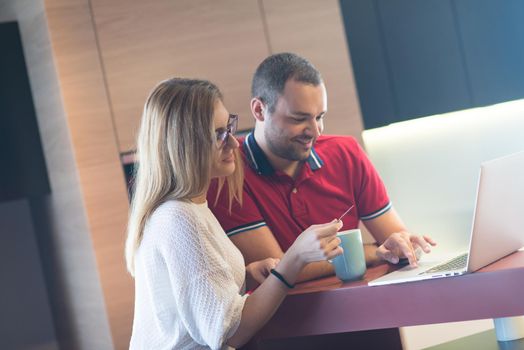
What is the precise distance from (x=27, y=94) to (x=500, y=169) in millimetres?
2491

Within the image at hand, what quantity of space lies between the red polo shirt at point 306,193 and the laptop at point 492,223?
553 millimetres

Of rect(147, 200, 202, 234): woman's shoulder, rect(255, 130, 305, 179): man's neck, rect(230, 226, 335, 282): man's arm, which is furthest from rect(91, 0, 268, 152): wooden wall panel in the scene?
rect(147, 200, 202, 234): woman's shoulder

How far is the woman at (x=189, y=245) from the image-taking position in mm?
1681

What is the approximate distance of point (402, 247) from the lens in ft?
6.37

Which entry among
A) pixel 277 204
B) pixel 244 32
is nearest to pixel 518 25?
pixel 244 32

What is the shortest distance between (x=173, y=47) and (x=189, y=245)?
201 cm

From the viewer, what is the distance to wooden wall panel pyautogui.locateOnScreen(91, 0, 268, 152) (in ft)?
11.3

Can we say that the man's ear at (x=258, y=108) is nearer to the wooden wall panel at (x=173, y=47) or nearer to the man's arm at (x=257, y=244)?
the man's arm at (x=257, y=244)

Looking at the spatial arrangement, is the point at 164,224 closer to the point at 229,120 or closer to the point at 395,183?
the point at 229,120

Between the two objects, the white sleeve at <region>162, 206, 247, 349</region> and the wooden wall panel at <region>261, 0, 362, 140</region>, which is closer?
the white sleeve at <region>162, 206, 247, 349</region>

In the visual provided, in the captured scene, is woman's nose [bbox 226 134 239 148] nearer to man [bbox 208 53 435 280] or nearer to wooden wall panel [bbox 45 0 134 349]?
man [bbox 208 53 435 280]

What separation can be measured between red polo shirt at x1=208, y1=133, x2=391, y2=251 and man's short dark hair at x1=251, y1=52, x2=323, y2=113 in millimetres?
133

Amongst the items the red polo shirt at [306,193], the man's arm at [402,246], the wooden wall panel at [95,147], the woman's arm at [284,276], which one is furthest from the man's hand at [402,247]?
the wooden wall panel at [95,147]

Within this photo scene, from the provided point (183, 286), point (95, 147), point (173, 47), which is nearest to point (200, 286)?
point (183, 286)
